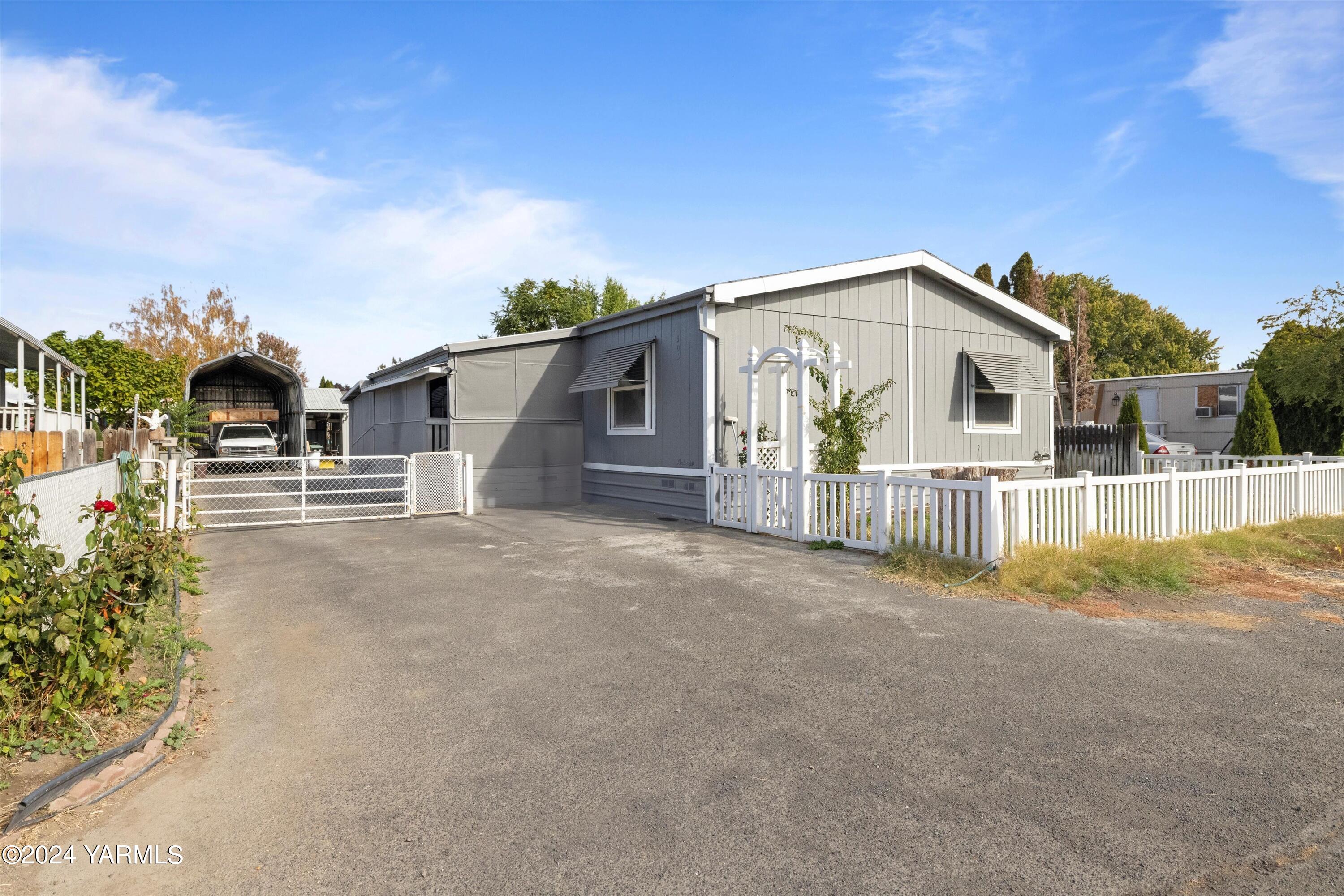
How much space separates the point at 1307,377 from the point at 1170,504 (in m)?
12.4

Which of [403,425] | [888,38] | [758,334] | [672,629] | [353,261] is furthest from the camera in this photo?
[353,261]

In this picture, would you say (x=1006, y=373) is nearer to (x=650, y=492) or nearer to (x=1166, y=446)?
(x=650, y=492)

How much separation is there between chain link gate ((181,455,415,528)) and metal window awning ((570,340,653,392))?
3.32 meters

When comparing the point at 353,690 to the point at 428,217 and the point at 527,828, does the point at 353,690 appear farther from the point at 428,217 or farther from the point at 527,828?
the point at 428,217

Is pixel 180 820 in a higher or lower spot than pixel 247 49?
lower

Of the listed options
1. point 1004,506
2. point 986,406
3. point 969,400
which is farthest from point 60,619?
point 986,406

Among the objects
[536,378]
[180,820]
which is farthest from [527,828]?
[536,378]

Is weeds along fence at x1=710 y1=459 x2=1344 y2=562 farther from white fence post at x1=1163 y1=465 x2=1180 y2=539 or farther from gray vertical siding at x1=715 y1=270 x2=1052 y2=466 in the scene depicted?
gray vertical siding at x1=715 y1=270 x2=1052 y2=466

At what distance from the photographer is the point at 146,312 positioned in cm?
3981

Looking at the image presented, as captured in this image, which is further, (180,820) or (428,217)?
(428,217)

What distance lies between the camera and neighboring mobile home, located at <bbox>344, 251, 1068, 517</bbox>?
37.4 ft

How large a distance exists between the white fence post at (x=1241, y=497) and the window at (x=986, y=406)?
15.0 ft

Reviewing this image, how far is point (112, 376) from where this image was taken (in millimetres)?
22609

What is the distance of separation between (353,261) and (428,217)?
5.16 m
